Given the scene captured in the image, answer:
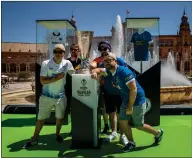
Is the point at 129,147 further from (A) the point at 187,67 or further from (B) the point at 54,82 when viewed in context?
(A) the point at 187,67

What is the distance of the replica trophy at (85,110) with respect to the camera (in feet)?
13.2

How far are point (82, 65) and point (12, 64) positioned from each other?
221 feet

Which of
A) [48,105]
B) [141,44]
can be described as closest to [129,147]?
[48,105]

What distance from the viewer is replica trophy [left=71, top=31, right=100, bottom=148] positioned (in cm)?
401

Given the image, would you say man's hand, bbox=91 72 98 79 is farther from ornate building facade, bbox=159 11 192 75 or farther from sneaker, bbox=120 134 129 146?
ornate building facade, bbox=159 11 192 75

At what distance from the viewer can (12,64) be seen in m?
69.8

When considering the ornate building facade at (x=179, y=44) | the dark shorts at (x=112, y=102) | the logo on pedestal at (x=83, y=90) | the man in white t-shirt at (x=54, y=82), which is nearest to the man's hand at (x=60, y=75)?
the man in white t-shirt at (x=54, y=82)

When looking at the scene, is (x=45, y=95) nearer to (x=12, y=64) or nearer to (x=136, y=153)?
(x=136, y=153)

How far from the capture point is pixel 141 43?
5676mm

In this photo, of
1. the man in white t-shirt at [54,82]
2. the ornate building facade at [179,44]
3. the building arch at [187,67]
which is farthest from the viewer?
the ornate building facade at [179,44]

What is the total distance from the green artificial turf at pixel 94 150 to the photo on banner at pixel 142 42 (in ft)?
4.01

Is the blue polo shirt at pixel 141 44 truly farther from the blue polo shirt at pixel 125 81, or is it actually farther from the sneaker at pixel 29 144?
the sneaker at pixel 29 144

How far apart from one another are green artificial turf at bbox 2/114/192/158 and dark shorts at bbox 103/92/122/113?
1.56ft

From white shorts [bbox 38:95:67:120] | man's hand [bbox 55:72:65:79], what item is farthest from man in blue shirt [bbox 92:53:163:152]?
white shorts [bbox 38:95:67:120]
